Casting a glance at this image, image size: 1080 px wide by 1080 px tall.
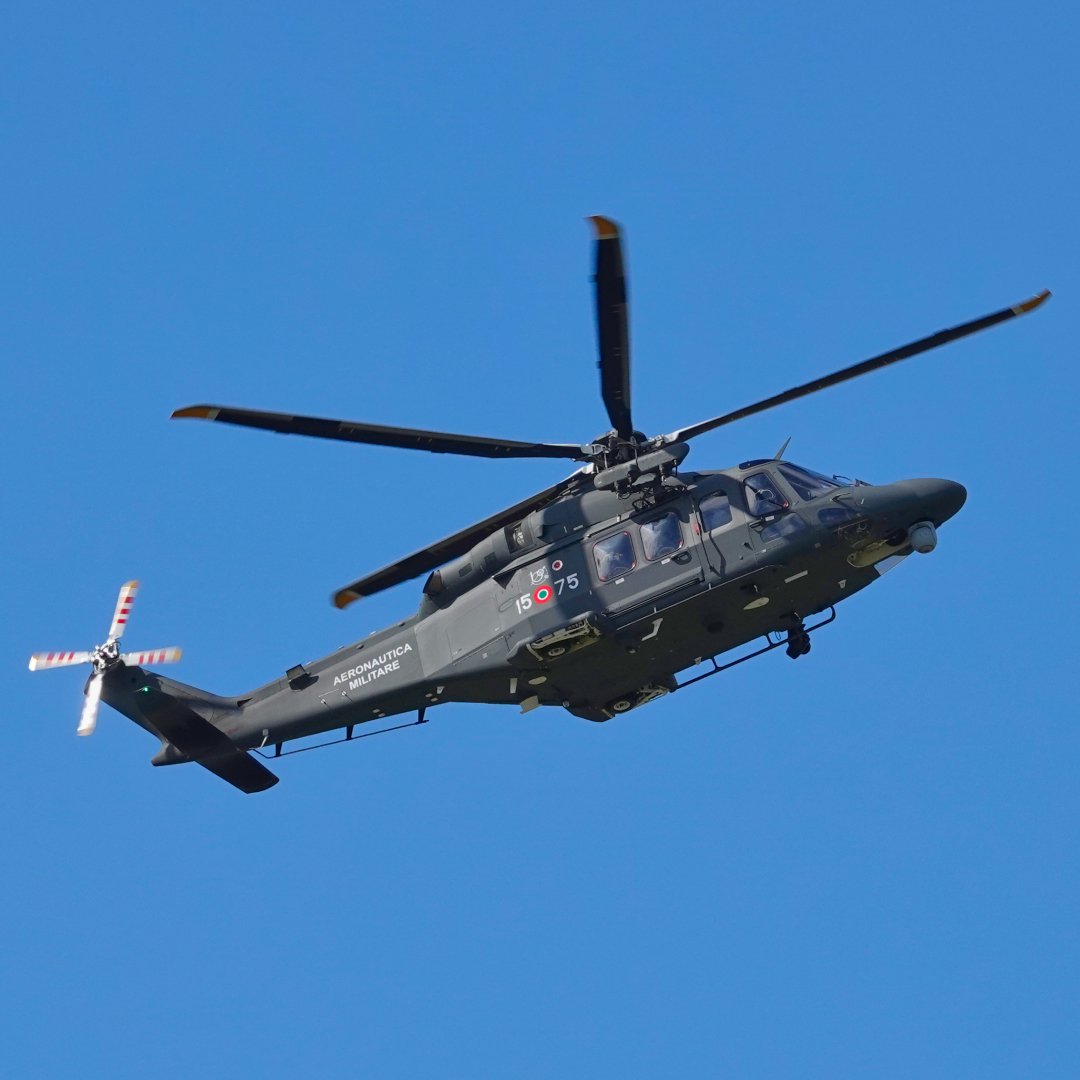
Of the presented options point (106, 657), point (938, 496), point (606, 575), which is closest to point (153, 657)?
point (106, 657)

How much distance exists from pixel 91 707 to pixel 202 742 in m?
2.21

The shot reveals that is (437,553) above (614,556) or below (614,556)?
above

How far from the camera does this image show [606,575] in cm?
2309

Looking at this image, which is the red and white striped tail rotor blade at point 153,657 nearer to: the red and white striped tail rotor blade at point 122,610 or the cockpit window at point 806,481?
the red and white striped tail rotor blade at point 122,610

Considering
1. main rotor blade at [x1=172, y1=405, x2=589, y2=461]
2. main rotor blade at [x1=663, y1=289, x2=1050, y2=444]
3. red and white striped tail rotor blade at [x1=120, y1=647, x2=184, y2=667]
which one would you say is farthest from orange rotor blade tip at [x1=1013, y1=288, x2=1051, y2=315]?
red and white striped tail rotor blade at [x1=120, y1=647, x2=184, y2=667]

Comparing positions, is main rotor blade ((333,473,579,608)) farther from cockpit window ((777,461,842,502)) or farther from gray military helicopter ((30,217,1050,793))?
cockpit window ((777,461,842,502))

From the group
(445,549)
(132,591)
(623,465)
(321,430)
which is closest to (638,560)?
(623,465)

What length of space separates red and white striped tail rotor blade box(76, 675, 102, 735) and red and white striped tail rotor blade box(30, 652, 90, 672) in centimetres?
41

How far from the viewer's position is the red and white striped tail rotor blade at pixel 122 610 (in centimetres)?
2503

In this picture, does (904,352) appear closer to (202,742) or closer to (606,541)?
(606,541)

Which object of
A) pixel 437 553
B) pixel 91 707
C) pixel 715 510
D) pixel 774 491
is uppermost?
pixel 437 553

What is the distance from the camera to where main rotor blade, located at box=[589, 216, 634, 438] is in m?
19.7

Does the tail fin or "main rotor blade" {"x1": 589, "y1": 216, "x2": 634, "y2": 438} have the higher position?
"main rotor blade" {"x1": 589, "y1": 216, "x2": 634, "y2": 438}

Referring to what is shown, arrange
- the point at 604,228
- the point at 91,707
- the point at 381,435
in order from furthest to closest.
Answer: the point at 91,707 < the point at 381,435 < the point at 604,228
